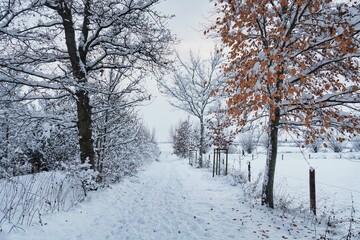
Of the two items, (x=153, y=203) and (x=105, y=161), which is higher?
(x=105, y=161)

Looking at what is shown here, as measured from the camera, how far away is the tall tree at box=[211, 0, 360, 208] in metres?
4.04

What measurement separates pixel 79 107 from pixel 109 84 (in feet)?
12.8

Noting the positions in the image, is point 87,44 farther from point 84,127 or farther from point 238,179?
point 238,179

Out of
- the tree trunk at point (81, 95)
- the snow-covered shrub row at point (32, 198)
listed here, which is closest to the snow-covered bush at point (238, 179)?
the tree trunk at point (81, 95)

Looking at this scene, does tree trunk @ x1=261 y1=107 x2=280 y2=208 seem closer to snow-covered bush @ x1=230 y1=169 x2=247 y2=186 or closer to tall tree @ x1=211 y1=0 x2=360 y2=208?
tall tree @ x1=211 y1=0 x2=360 y2=208

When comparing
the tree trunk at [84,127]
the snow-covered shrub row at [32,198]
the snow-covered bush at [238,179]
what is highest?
the tree trunk at [84,127]

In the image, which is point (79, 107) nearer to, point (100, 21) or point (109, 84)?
point (100, 21)

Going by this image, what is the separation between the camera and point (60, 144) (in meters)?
10.8

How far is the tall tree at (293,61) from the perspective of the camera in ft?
13.2

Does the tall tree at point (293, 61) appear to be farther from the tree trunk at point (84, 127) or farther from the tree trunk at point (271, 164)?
the tree trunk at point (84, 127)

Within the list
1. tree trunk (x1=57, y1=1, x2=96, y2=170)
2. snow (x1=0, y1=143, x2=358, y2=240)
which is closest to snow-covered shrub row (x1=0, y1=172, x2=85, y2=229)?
snow (x1=0, y1=143, x2=358, y2=240)

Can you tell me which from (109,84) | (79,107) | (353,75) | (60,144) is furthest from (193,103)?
(353,75)


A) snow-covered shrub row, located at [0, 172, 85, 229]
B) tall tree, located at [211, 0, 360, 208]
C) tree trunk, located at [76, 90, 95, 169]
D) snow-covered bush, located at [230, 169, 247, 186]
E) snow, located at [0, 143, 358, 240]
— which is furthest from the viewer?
snow-covered bush, located at [230, 169, 247, 186]

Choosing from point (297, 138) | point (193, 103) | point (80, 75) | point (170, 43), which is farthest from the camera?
point (193, 103)
